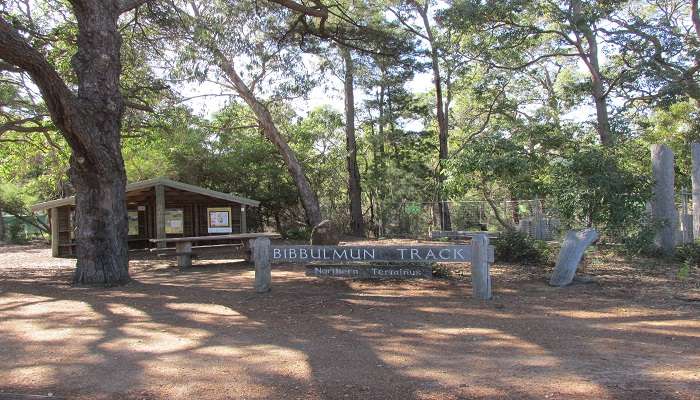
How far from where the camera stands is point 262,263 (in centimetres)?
848

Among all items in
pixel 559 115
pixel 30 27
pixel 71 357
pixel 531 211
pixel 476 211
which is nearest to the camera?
pixel 71 357

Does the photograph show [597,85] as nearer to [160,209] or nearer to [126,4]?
[160,209]

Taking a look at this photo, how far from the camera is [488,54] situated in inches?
782

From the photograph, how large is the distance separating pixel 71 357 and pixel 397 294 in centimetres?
466

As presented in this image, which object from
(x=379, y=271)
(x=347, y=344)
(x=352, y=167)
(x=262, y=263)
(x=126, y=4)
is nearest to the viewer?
(x=347, y=344)

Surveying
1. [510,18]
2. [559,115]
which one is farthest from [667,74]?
[559,115]

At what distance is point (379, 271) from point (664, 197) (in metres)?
7.51

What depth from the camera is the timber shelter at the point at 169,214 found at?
18.9m

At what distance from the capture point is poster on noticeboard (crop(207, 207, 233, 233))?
67.4ft

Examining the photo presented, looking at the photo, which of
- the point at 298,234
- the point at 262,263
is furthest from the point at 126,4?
the point at 298,234

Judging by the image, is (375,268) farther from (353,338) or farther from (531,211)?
(531,211)

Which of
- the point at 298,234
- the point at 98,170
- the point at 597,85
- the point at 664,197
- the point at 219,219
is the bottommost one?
the point at 298,234

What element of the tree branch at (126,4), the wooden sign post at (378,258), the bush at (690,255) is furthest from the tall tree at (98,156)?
the bush at (690,255)

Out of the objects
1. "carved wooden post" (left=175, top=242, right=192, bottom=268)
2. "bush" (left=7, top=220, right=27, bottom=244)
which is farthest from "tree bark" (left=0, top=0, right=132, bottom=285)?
"bush" (left=7, top=220, right=27, bottom=244)
